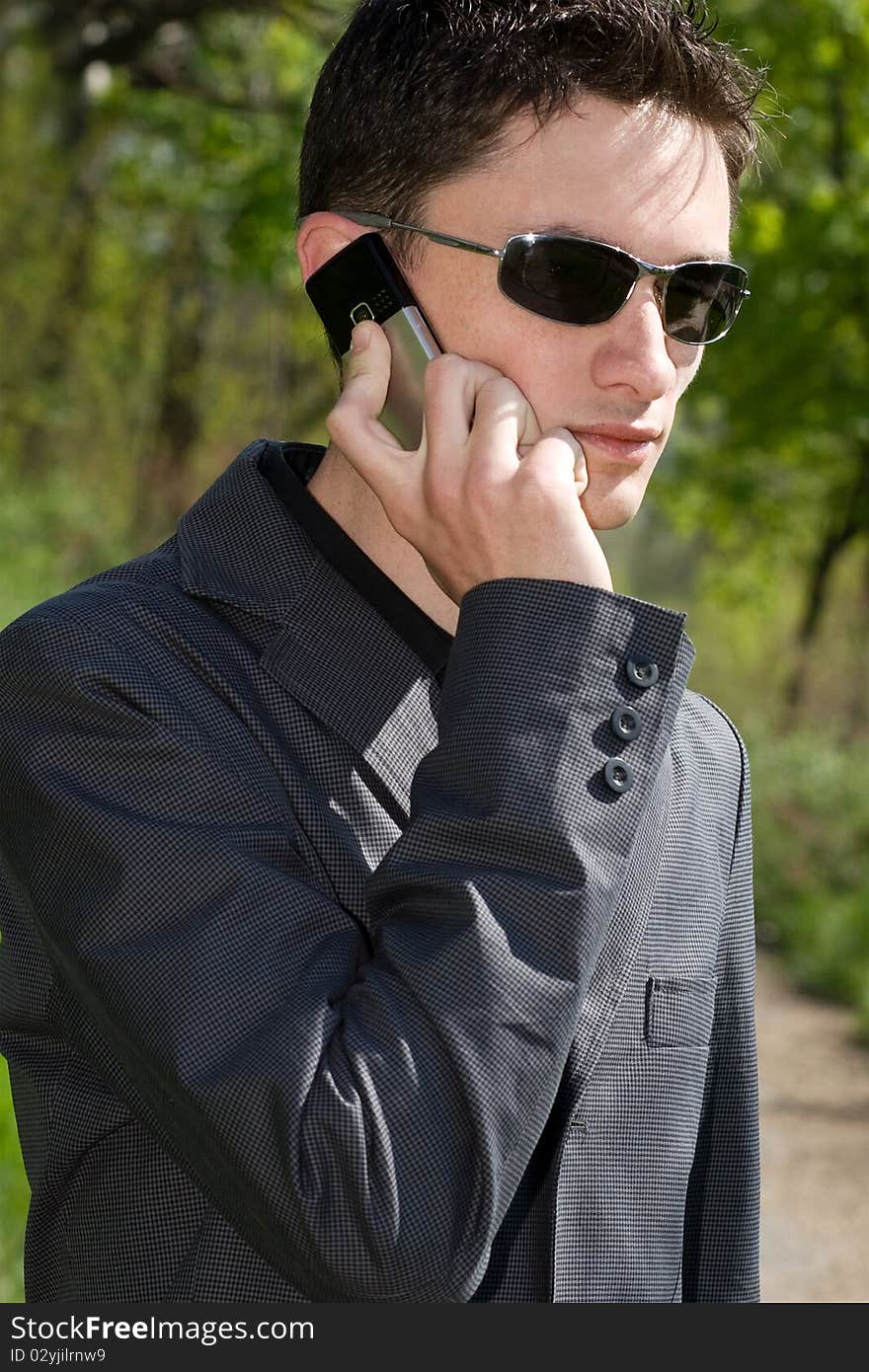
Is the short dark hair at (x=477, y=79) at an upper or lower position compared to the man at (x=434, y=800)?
upper

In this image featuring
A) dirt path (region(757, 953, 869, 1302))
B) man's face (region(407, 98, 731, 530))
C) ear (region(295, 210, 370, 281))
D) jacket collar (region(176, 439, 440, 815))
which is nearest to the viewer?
jacket collar (region(176, 439, 440, 815))

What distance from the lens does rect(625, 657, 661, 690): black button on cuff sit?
68.1 inches

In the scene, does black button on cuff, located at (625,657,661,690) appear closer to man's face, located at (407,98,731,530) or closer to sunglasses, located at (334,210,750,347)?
man's face, located at (407,98,731,530)

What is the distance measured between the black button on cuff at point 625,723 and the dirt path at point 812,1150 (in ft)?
16.0

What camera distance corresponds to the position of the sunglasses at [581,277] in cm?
199

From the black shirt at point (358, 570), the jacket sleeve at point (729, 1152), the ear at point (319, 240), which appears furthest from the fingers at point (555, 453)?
the jacket sleeve at point (729, 1152)

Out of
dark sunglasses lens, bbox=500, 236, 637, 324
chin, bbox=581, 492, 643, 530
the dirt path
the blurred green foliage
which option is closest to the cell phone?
dark sunglasses lens, bbox=500, 236, 637, 324

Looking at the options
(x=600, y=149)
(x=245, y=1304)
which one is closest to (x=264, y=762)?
(x=245, y=1304)

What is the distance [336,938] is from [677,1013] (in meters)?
0.55

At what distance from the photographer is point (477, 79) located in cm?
209

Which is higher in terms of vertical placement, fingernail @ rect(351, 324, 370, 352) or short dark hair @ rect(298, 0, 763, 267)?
short dark hair @ rect(298, 0, 763, 267)

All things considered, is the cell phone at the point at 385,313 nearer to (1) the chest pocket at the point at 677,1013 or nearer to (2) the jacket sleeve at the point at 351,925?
(2) the jacket sleeve at the point at 351,925

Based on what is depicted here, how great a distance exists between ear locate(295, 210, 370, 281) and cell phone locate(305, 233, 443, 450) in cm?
4

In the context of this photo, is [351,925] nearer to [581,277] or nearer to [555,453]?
[555,453]
